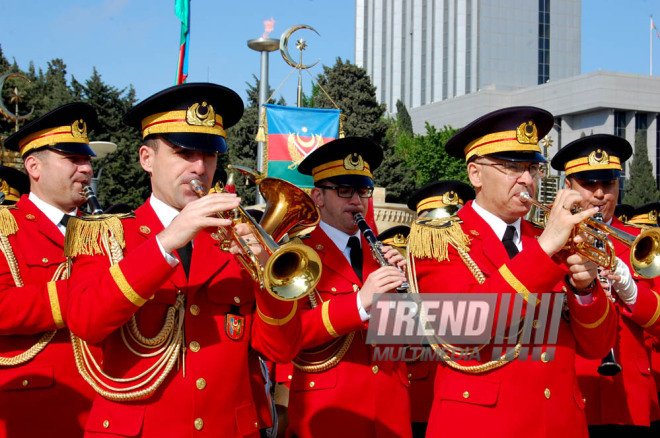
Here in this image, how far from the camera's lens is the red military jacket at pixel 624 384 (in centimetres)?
557

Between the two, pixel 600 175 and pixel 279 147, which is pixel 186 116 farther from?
pixel 279 147

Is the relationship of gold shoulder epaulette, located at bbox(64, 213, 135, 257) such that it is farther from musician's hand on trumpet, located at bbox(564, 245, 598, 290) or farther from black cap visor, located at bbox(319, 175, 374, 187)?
musician's hand on trumpet, located at bbox(564, 245, 598, 290)

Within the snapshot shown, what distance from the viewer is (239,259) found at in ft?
12.0

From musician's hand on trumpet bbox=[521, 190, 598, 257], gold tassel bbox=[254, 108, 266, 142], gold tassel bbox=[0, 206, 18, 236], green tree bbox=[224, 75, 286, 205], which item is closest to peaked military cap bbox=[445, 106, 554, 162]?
musician's hand on trumpet bbox=[521, 190, 598, 257]

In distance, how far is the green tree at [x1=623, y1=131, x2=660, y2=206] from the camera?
5931cm

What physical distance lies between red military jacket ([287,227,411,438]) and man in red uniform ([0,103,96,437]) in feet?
4.77

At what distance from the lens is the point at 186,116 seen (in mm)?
3879

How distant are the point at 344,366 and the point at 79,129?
9.11 ft

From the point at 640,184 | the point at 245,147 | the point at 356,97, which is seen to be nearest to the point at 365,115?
the point at 356,97

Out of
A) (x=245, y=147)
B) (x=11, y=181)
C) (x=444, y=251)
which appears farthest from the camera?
(x=245, y=147)

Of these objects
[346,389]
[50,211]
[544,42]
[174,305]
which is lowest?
[346,389]

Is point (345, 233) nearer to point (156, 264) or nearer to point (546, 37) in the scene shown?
point (156, 264)

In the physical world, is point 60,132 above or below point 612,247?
above

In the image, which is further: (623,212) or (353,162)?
(623,212)
